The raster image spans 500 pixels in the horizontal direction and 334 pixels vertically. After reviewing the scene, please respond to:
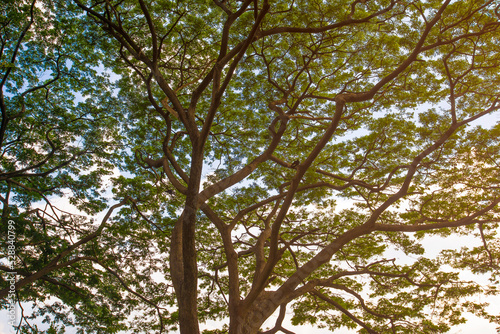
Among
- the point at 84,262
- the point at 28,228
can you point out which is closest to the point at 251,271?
the point at 84,262

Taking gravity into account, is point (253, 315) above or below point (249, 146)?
below

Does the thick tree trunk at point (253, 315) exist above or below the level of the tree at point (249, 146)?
below

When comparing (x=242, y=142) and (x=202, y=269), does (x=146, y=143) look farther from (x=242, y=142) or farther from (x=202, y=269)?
(x=202, y=269)

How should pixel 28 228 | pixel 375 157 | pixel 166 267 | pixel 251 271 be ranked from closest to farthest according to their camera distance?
1. pixel 28 228
2. pixel 375 157
3. pixel 166 267
4. pixel 251 271

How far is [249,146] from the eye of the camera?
8523 millimetres

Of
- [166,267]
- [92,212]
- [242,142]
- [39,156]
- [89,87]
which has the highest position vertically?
[89,87]

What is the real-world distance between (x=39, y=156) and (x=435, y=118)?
9.48 m

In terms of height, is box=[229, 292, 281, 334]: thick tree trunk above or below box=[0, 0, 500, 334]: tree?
below

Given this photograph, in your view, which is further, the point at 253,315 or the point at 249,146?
the point at 249,146

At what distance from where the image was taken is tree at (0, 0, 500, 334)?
6.36m

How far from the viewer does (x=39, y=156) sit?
7445 millimetres

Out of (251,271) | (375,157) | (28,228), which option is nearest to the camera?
(28,228)

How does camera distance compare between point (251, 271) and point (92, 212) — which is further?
point (251, 271)

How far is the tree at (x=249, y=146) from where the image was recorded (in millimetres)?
6363
